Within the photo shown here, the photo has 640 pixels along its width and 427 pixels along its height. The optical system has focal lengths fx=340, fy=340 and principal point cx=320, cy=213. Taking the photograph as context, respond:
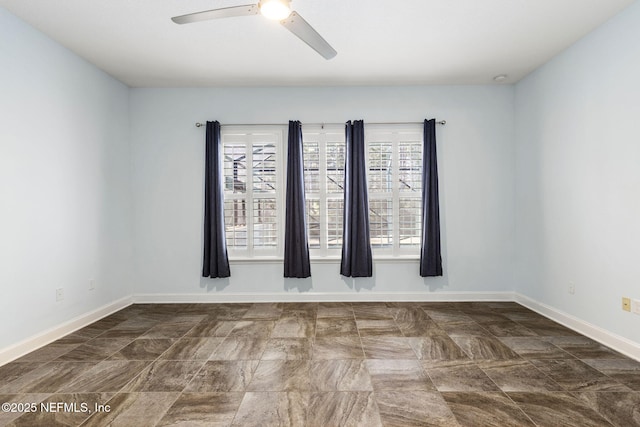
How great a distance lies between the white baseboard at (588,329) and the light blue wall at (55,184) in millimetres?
4926

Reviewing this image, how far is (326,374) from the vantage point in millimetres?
2439

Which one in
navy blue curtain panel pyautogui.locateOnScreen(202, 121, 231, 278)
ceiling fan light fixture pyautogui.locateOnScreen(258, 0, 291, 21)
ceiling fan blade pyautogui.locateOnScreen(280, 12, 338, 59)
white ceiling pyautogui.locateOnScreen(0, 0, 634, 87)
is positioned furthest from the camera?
navy blue curtain panel pyautogui.locateOnScreen(202, 121, 231, 278)

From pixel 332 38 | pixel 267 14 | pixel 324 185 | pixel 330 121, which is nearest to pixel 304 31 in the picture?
pixel 267 14

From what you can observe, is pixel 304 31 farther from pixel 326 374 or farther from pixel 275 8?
pixel 326 374

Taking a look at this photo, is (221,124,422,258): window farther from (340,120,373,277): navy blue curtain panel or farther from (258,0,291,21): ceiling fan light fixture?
(258,0,291,21): ceiling fan light fixture

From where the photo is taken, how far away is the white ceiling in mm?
2650

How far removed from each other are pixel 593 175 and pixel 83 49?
16.4 feet

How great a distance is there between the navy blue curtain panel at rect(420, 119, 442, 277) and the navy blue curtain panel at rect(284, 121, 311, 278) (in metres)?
1.47

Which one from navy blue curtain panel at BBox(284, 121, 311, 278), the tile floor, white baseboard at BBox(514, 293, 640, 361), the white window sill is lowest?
the tile floor

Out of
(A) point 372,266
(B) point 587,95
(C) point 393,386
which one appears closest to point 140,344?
(C) point 393,386

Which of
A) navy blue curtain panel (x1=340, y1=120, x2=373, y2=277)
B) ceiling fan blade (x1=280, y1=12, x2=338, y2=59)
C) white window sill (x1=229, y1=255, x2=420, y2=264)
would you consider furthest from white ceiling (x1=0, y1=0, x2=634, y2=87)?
white window sill (x1=229, y1=255, x2=420, y2=264)

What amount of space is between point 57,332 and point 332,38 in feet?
12.3

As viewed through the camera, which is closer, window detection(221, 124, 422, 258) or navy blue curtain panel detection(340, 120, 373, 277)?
navy blue curtain panel detection(340, 120, 373, 277)

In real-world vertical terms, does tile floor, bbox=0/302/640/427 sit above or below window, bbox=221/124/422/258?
below
